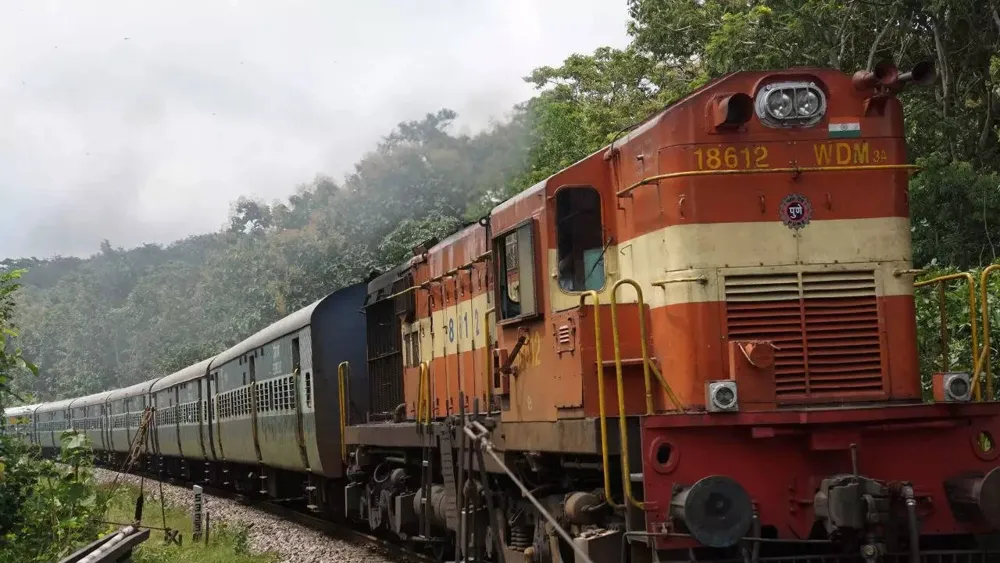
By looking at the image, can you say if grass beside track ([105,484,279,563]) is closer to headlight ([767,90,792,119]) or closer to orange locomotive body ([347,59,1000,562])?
orange locomotive body ([347,59,1000,562])

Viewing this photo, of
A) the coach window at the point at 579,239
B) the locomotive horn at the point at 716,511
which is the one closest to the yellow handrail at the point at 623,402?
the locomotive horn at the point at 716,511

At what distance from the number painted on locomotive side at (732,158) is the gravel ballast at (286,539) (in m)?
7.39

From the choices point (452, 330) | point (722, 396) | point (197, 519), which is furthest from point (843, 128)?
point (197, 519)

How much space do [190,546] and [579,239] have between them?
1002 cm

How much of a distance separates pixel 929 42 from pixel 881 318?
14.0 m

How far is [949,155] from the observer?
1897cm

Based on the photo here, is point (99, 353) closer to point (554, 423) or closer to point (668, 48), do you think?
point (668, 48)

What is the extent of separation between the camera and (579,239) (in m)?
8.09

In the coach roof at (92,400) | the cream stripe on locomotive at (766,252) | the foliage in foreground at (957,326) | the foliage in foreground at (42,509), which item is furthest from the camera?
the coach roof at (92,400)

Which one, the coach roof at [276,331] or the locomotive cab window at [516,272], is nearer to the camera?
the locomotive cab window at [516,272]

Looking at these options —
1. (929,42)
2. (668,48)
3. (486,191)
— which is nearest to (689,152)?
(486,191)

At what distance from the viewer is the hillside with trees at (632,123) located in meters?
17.6

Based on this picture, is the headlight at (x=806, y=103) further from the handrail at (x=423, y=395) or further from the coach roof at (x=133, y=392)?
the coach roof at (x=133, y=392)

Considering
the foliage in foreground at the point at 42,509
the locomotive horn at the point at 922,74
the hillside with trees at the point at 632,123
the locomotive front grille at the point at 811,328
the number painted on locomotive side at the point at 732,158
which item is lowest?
the foliage in foreground at the point at 42,509
